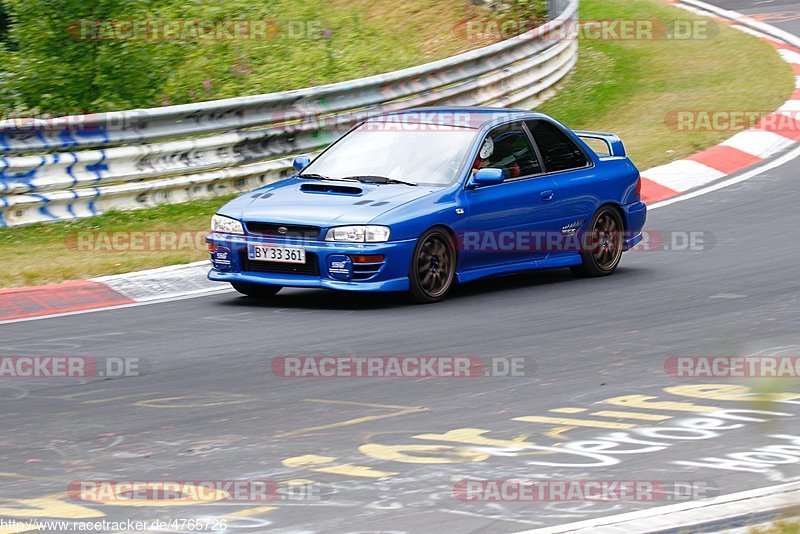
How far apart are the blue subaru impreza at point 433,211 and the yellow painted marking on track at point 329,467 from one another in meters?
3.73

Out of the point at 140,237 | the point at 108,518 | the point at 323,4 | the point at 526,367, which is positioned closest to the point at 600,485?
the point at 108,518

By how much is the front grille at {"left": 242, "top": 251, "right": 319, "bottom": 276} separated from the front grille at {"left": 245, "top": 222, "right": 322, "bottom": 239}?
148 mm

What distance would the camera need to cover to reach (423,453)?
247 inches

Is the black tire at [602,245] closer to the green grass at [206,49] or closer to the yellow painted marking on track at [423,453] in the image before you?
the yellow painted marking on track at [423,453]

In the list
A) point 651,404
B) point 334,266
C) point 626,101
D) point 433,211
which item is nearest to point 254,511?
point 651,404

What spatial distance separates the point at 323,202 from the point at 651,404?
148 inches

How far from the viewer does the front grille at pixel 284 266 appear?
10.0 meters

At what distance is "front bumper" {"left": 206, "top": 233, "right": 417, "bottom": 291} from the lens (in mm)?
9875

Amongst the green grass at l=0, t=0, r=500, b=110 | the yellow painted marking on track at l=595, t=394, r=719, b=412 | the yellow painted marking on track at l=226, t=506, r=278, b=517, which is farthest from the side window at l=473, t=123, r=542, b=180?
the green grass at l=0, t=0, r=500, b=110

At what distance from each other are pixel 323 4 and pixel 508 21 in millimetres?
3294

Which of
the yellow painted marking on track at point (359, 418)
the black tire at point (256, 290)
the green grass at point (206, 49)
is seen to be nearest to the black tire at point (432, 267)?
the black tire at point (256, 290)

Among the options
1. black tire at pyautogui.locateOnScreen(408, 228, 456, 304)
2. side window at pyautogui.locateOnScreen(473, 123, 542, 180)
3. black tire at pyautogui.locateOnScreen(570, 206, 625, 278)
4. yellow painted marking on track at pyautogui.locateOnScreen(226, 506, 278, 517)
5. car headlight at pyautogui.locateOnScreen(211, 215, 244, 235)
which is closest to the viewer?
yellow painted marking on track at pyautogui.locateOnScreen(226, 506, 278, 517)

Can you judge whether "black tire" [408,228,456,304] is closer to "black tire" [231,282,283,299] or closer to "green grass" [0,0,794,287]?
"black tire" [231,282,283,299]

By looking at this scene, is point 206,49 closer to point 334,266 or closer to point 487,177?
point 487,177
